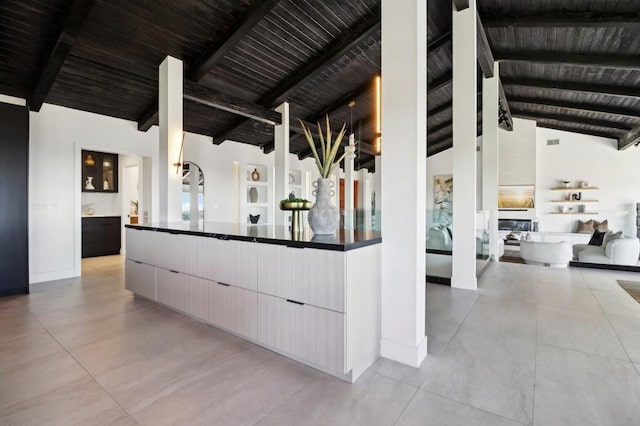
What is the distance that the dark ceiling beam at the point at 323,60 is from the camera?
412cm

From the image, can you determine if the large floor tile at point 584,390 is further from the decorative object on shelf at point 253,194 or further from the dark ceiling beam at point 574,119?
the dark ceiling beam at point 574,119

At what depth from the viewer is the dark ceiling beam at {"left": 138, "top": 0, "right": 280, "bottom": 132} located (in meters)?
3.39

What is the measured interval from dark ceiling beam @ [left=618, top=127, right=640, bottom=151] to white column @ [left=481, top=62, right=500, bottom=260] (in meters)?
4.12

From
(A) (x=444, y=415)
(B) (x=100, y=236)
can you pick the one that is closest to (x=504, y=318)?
(A) (x=444, y=415)

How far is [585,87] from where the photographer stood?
5.89 metres

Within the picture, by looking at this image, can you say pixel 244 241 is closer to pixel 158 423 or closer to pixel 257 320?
pixel 257 320

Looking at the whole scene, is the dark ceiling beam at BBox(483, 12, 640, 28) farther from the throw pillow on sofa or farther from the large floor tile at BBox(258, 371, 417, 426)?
the large floor tile at BBox(258, 371, 417, 426)

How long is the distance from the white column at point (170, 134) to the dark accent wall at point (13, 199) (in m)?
1.66

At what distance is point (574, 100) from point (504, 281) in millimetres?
5663

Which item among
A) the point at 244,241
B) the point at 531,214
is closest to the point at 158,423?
the point at 244,241

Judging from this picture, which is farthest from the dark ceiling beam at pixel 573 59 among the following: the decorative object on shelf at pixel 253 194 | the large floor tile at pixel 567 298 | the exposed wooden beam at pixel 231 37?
the decorative object on shelf at pixel 253 194

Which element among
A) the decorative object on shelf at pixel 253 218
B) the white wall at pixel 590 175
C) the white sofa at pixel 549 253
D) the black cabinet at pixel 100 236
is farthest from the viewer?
the white wall at pixel 590 175

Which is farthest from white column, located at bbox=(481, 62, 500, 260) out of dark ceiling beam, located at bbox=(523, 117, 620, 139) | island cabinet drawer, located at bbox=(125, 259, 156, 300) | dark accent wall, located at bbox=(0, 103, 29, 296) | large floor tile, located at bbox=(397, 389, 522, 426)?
dark accent wall, located at bbox=(0, 103, 29, 296)

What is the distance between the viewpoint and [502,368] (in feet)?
6.48
